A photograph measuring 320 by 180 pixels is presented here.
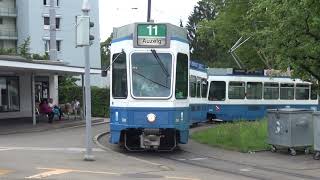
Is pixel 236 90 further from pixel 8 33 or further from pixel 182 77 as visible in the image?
pixel 8 33

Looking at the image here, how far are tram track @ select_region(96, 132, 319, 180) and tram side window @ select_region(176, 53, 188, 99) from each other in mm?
1858

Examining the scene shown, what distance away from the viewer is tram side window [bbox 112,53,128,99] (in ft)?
58.6

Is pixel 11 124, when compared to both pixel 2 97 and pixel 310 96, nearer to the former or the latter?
pixel 2 97

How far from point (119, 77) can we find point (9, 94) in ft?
57.0

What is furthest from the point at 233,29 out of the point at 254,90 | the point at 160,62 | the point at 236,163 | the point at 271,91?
the point at 236,163

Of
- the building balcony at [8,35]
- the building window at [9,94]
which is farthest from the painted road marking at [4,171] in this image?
the building balcony at [8,35]

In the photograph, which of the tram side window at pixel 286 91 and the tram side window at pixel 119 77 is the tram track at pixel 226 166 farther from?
the tram side window at pixel 286 91

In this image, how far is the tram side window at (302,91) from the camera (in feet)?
124

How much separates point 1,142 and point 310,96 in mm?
22484

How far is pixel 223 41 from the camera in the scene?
52281 millimetres

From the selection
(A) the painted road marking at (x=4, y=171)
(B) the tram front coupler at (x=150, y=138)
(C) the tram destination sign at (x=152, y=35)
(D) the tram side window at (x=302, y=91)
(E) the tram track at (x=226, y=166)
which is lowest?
(E) the tram track at (x=226, y=166)

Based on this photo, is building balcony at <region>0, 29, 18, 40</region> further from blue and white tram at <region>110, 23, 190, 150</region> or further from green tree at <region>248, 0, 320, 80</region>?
blue and white tram at <region>110, 23, 190, 150</region>

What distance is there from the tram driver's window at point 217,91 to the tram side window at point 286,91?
4122mm

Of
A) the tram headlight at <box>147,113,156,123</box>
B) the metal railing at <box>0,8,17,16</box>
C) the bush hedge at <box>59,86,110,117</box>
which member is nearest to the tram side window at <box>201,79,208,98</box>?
the bush hedge at <box>59,86,110,117</box>
